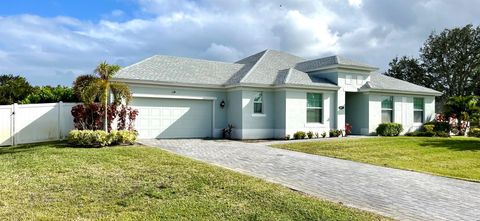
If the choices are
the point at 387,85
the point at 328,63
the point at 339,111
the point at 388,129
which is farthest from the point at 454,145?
the point at 328,63

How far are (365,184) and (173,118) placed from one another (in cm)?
1373

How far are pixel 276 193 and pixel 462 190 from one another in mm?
5347

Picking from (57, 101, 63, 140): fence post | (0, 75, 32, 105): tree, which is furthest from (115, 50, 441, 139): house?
(0, 75, 32, 105): tree

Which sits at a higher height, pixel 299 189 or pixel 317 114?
pixel 317 114

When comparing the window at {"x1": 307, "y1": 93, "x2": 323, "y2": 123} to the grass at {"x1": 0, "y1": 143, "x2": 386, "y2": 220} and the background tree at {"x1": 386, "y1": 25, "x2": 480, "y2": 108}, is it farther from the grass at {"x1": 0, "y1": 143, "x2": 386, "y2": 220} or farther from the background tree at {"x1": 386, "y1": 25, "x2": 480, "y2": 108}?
the background tree at {"x1": 386, "y1": 25, "x2": 480, "y2": 108}

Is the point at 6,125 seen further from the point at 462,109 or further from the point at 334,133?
the point at 462,109

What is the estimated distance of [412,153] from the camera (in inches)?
675

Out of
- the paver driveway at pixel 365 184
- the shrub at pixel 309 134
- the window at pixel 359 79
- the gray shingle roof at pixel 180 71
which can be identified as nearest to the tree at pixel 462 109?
the window at pixel 359 79

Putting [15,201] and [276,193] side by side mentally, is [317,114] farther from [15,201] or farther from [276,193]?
[15,201]

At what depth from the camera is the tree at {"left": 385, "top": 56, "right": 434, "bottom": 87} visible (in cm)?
5053

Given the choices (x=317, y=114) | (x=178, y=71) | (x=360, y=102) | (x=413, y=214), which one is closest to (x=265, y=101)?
(x=317, y=114)

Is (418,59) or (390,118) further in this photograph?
(418,59)

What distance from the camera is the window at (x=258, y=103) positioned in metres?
22.2

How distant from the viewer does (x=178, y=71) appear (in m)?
22.9
